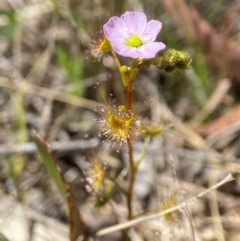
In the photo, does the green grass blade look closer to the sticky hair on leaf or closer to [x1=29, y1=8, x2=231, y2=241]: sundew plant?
[x1=29, y1=8, x2=231, y2=241]: sundew plant

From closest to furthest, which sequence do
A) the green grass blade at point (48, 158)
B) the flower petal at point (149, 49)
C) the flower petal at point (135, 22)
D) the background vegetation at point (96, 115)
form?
the flower petal at point (149, 49), the flower petal at point (135, 22), the green grass blade at point (48, 158), the background vegetation at point (96, 115)

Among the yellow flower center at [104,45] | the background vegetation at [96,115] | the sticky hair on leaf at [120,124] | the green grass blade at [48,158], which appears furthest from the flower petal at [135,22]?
the background vegetation at [96,115]

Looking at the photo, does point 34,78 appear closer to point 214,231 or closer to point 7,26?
point 7,26

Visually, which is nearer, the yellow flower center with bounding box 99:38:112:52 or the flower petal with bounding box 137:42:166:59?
the flower petal with bounding box 137:42:166:59

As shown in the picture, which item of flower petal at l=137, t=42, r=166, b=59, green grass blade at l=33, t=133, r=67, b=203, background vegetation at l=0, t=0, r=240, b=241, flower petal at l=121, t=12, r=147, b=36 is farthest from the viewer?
background vegetation at l=0, t=0, r=240, b=241

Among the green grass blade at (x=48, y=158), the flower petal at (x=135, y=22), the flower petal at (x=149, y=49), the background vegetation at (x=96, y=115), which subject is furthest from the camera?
the background vegetation at (x=96, y=115)

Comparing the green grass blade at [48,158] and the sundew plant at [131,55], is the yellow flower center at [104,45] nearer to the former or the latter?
the sundew plant at [131,55]

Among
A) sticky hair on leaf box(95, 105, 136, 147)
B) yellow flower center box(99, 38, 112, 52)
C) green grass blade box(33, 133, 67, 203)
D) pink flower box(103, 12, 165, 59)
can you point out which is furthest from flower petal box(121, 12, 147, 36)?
green grass blade box(33, 133, 67, 203)

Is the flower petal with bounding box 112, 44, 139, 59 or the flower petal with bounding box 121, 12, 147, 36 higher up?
the flower petal with bounding box 121, 12, 147, 36

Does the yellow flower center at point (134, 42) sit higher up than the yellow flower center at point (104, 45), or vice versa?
the yellow flower center at point (134, 42)
